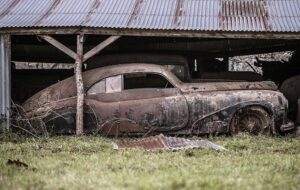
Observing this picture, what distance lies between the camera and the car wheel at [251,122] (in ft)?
32.6

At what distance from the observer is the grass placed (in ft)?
17.7

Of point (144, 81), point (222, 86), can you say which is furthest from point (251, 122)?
point (144, 81)

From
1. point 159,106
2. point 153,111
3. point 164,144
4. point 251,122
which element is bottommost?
point 164,144

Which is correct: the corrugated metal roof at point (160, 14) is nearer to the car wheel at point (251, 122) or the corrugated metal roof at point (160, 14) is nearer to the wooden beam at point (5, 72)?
the wooden beam at point (5, 72)

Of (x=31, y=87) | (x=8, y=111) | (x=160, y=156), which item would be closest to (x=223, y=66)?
(x=31, y=87)

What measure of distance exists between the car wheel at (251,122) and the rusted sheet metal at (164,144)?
1385 mm

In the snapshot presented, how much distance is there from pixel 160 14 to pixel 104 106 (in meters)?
2.40

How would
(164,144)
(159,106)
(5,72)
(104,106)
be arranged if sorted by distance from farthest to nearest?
(5,72)
(104,106)
(159,106)
(164,144)

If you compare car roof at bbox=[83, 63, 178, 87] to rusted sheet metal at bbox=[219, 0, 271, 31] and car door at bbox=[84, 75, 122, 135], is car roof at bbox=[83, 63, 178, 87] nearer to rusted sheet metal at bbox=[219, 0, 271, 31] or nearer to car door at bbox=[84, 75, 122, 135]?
car door at bbox=[84, 75, 122, 135]

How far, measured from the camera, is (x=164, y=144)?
8.54 metres

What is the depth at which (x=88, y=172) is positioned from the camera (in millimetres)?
6203

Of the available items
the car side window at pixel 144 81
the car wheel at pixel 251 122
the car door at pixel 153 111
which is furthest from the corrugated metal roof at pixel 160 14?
the car wheel at pixel 251 122

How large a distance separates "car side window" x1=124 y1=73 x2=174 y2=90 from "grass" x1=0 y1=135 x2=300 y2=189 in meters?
1.51

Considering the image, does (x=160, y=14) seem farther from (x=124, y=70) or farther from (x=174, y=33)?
(x=124, y=70)
